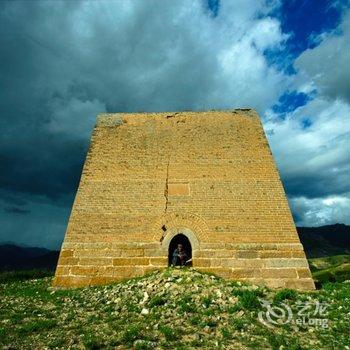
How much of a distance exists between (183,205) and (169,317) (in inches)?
210

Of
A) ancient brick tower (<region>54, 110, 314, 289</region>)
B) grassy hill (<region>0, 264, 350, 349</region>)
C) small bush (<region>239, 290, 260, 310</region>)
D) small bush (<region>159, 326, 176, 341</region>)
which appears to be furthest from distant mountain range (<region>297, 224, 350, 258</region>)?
small bush (<region>159, 326, 176, 341</region>)

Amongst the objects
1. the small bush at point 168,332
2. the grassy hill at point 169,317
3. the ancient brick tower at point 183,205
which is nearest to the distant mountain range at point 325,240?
the ancient brick tower at point 183,205

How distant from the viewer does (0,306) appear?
9.24 m

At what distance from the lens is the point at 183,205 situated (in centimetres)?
1255

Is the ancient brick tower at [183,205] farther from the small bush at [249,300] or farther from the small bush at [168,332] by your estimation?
the small bush at [168,332]

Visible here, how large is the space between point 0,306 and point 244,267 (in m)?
7.35

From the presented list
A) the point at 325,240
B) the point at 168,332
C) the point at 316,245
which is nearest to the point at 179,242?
the point at 168,332

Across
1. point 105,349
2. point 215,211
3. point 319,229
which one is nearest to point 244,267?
point 215,211

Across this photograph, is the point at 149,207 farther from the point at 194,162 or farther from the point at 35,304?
the point at 35,304

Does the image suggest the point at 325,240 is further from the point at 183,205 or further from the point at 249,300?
the point at 249,300

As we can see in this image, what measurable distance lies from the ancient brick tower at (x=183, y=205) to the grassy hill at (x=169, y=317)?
1074mm

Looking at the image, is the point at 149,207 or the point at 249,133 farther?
the point at 249,133

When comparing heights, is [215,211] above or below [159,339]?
above

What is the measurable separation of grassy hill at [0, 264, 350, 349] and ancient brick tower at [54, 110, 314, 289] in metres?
1.07
